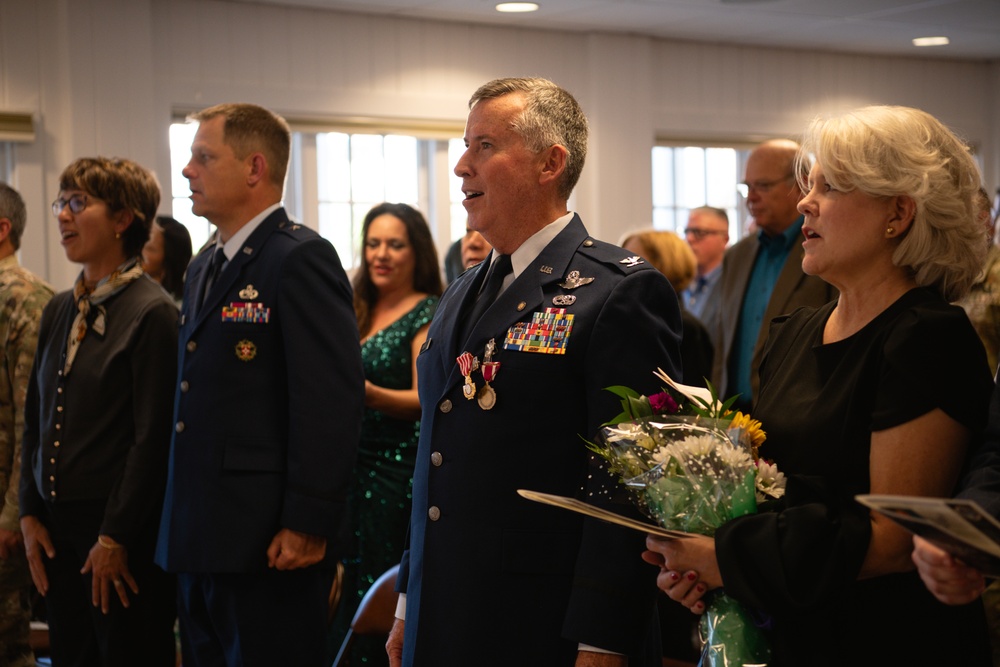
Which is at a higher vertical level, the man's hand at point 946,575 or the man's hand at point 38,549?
the man's hand at point 946,575

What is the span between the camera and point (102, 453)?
306 cm

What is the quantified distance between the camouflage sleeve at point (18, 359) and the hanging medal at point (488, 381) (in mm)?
2225

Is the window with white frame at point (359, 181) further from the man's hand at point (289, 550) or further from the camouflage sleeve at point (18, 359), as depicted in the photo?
the man's hand at point (289, 550)

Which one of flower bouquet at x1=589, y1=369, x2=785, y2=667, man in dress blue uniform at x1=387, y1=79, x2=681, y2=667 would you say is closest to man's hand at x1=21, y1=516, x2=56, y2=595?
man in dress blue uniform at x1=387, y1=79, x2=681, y2=667

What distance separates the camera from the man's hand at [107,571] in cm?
294

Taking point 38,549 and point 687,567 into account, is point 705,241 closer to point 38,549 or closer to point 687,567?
point 38,549

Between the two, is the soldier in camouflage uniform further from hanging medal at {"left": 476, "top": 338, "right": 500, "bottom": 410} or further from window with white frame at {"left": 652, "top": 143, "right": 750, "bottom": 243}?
window with white frame at {"left": 652, "top": 143, "right": 750, "bottom": 243}

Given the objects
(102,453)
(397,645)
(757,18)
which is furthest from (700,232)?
(397,645)

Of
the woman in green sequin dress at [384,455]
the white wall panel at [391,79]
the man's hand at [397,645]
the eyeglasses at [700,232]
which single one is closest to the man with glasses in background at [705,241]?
the eyeglasses at [700,232]

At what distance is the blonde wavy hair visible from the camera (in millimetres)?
1647

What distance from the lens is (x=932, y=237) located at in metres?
1.66

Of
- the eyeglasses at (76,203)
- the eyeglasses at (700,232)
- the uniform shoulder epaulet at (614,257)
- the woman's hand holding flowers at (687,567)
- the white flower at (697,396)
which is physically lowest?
the woman's hand holding flowers at (687,567)

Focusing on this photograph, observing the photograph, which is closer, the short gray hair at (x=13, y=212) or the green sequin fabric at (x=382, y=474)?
the green sequin fabric at (x=382, y=474)

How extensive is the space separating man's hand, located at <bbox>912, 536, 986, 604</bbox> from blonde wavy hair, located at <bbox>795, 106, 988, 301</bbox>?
43 cm
